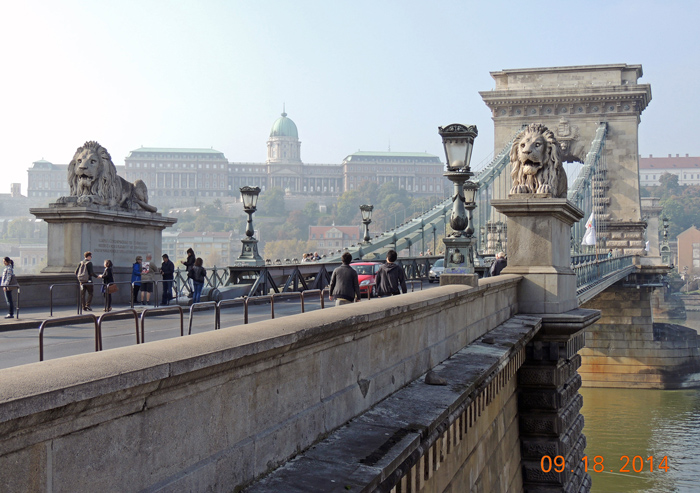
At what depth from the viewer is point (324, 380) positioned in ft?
14.5

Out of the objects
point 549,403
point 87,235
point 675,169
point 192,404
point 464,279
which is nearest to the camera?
point 192,404

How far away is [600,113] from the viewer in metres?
49.4

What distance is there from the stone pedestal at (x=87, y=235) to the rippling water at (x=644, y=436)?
14336 mm

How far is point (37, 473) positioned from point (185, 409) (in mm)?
782

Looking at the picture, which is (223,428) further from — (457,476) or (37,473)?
(457,476)

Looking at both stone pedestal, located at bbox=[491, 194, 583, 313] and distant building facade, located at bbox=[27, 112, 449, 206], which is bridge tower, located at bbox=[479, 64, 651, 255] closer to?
stone pedestal, located at bbox=[491, 194, 583, 313]

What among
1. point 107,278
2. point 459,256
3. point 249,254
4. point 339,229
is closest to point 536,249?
point 459,256

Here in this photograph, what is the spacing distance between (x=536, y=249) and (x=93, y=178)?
8547 mm

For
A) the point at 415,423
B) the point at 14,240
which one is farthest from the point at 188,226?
the point at 415,423

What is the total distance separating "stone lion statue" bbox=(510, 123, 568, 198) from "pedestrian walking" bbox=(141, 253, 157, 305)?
7622 millimetres

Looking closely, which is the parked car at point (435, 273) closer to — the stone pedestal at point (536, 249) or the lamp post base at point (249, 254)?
the lamp post base at point (249, 254)

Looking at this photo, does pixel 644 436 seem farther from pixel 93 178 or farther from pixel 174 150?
pixel 174 150

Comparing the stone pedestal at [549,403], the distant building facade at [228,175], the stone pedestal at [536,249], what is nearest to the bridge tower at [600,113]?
the stone pedestal at [536,249]

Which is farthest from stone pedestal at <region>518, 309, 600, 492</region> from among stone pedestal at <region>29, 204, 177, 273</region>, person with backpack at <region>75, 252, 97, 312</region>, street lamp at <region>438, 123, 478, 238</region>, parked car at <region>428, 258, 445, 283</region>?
parked car at <region>428, 258, 445, 283</region>
